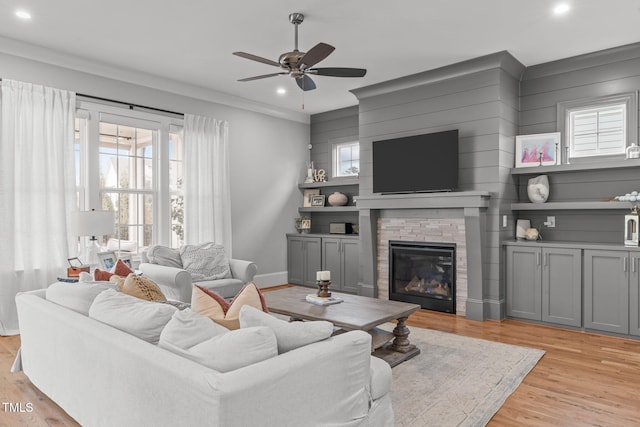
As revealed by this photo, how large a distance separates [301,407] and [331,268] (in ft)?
16.3

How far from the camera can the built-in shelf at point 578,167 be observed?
167 inches

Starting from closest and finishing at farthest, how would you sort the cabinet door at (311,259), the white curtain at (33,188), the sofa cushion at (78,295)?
the sofa cushion at (78,295) → the white curtain at (33,188) → the cabinet door at (311,259)

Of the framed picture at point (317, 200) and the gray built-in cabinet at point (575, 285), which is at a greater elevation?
the framed picture at point (317, 200)

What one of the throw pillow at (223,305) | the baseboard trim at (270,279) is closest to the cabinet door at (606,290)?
the throw pillow at (223,305)

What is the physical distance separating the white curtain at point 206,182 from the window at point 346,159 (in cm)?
191

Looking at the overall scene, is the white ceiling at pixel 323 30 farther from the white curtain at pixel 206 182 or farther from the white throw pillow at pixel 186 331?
the white throw pillow at pixel 186 331

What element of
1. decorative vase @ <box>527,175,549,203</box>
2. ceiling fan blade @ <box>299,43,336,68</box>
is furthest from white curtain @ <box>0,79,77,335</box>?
decorative vase @ <box>527,175,549,203</box>

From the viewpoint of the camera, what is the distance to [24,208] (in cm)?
435

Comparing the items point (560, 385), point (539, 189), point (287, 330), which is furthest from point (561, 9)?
point (287, 330)

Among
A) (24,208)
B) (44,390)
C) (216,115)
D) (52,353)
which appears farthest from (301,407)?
(216,115)

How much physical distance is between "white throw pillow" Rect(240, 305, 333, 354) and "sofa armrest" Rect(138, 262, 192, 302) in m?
2.65

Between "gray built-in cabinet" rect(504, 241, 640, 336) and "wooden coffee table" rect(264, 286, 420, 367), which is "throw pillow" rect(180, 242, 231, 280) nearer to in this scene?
"wooden coffee table" rect(264, 286, 420, 367)

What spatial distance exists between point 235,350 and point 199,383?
0.64 feet

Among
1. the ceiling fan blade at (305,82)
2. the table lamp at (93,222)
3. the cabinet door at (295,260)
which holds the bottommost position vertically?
the cabinet door at (295,260)
